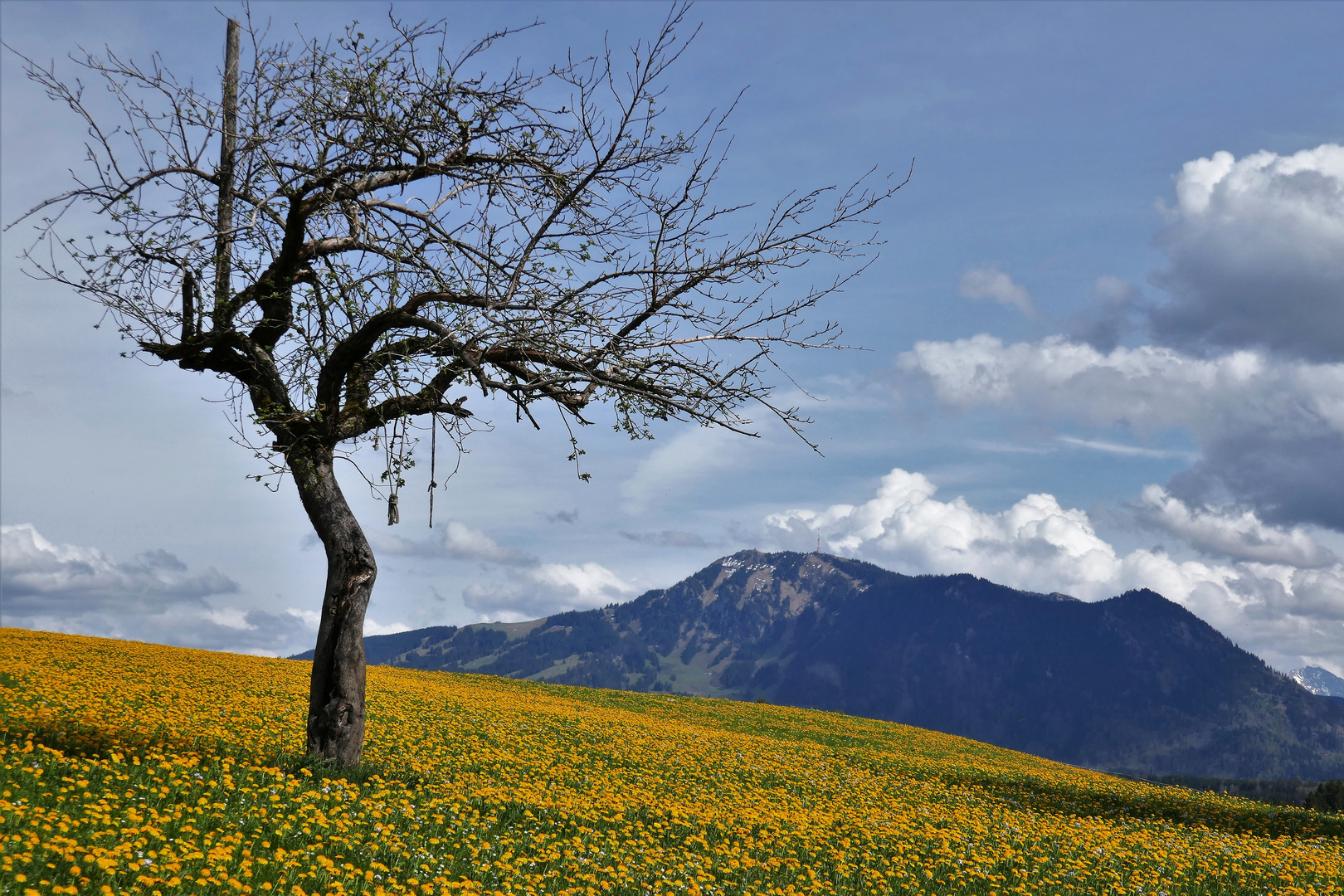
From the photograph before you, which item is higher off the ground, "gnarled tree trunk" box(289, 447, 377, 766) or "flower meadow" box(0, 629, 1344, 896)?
"gnarled tree trunk" box(289, 447, 377, 766)

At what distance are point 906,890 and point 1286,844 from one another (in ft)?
47.0

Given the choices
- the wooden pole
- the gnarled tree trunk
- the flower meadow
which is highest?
the wooden pole

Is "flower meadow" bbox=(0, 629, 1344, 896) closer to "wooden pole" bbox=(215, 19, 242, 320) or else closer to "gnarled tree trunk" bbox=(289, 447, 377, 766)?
"gnarled tree trunk" bbox=(289, 447, 377, 766)

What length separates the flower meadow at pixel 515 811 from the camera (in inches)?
362

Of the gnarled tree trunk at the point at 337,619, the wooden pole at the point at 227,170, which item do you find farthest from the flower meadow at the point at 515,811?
the wooden pole at the point at 227,170

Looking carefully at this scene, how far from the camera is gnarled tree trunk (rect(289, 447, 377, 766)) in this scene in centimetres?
1280

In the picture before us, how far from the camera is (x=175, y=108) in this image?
12.4 meters

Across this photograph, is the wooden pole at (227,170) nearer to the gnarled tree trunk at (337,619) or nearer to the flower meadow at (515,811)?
the gnarled tree trunk at (337,619)

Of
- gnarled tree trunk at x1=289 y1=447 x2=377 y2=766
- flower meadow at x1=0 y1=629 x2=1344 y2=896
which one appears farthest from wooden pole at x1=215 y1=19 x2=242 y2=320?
flower meadow at x1=0 y1=629 x2=1344 y2=896

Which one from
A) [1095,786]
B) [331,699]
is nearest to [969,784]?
[1095,786]

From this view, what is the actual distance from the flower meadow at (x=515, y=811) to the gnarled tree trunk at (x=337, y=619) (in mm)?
640

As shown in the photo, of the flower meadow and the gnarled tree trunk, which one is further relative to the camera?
the gnarled tree trunk

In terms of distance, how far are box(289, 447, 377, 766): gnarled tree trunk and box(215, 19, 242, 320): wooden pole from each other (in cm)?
308

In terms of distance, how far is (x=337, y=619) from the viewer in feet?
42.1
